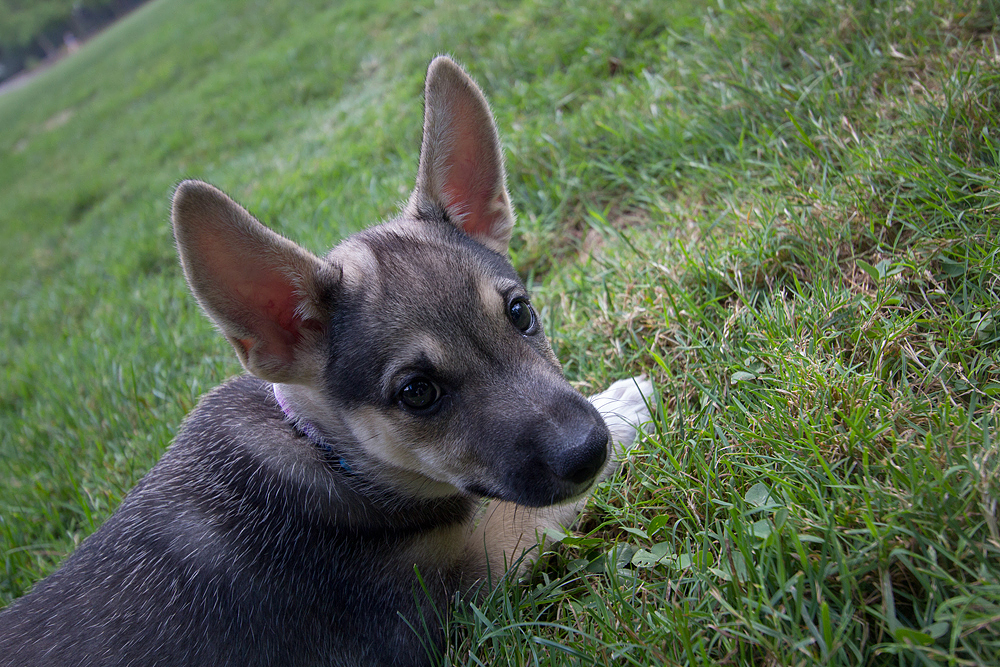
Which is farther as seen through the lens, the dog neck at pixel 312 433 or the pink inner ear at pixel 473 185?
the pink inner ear at pixel 473 185

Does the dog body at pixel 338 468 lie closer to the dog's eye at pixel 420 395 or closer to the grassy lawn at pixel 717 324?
the dog's eye at pixel 420 395

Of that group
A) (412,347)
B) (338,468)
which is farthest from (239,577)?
(412,347)

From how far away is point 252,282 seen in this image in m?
2.60

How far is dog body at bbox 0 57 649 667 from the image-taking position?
2459 mm

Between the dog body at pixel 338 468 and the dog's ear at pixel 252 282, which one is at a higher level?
the dog's ear at pixel 252 282

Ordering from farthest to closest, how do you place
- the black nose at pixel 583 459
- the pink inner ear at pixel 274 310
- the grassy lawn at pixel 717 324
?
the pink inner ear at pixel 274 310
the black nose at pixel 583 459
the grassy lawn at pixel 717 324

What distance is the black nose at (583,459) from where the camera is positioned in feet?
7.53

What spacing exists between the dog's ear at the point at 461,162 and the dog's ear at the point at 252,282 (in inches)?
29.7

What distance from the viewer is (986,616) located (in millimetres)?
1644

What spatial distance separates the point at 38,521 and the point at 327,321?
2717mm

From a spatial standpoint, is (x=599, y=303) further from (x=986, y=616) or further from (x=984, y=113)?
(x=986, y=616)

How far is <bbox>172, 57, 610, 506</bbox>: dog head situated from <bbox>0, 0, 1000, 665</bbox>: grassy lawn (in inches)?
20.5

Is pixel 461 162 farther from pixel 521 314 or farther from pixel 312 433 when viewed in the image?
pixel 312 433

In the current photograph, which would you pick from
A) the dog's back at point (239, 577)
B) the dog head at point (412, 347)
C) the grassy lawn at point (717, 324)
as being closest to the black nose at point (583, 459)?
the dog head at point (412, 347)
